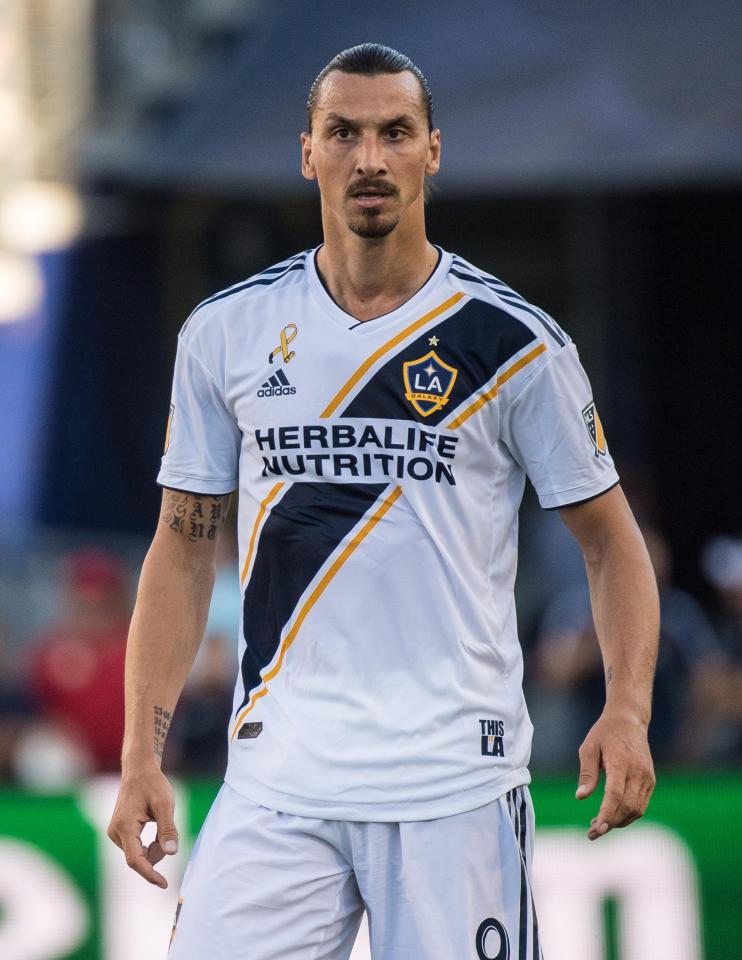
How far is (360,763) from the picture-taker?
10.7ft

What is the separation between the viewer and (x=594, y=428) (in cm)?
345

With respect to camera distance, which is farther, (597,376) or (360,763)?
(597,376)

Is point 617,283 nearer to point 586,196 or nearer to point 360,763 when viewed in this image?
point 586,196

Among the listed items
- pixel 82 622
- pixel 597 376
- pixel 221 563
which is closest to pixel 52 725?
pixel 82 622

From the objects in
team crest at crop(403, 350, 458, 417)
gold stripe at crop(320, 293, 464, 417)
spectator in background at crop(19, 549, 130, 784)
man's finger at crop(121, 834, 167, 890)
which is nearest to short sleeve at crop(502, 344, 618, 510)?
team crest at crop(403, 350, 458, 417)

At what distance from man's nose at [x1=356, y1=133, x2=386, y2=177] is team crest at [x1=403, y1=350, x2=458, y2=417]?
377mm

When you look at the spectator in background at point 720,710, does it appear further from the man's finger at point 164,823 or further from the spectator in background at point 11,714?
the man's finger at point 164,823

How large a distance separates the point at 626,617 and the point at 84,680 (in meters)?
4.55

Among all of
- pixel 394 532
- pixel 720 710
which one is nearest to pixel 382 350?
pixel 394 532

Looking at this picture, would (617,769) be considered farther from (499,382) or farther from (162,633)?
(162,633)

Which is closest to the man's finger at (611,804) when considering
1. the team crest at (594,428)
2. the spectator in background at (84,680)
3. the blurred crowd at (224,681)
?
the team crest at (594,428)

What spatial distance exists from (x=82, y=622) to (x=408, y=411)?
4627mm

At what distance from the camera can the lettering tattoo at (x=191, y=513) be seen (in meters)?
3.56

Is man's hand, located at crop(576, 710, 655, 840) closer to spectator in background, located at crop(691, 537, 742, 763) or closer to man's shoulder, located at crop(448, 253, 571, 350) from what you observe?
man's shoulder, located at crop(448, 253, 571, 350)
